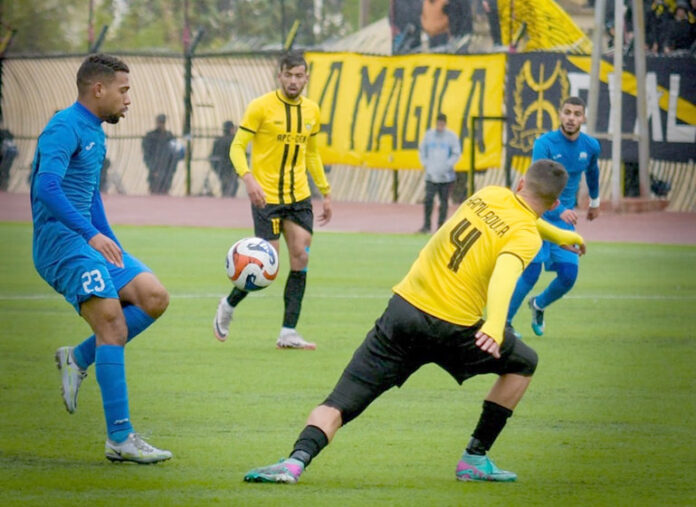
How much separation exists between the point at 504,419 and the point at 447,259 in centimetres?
83

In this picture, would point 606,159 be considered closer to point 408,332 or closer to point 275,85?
point 275,85

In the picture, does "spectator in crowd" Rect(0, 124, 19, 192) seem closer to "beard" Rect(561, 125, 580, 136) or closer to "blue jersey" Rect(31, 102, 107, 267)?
"beard" Rect(561, 125, 580, 136)

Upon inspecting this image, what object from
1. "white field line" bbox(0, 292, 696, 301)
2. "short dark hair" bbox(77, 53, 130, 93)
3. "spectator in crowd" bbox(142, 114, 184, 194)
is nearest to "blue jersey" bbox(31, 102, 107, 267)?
"short dark hair" bbox(77, 53, 130, 93)

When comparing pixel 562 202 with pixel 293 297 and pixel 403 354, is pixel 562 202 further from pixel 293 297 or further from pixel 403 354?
pixel 403 354

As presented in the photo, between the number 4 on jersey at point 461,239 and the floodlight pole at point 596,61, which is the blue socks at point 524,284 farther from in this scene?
the floodlight pole at point 596,61

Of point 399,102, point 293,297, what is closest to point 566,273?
point 293,297

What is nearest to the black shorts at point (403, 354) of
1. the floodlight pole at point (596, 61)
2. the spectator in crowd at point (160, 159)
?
the floodlight pole at point (596, 61)

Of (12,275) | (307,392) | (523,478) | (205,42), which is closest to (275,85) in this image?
(12,275)

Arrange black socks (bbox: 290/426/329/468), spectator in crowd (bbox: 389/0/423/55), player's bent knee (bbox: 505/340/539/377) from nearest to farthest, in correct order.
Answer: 1. black socks (bbox: 290/426/329/468)
2. player's bent knee (bbox: 505/340/539/377)
3. spectator in crowd (bbox: 389/0/423/55)

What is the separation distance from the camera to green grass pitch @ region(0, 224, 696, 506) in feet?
23.1

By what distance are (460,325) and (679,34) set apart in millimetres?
24761

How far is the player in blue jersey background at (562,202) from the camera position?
43.3ft

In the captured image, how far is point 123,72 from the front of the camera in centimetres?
798

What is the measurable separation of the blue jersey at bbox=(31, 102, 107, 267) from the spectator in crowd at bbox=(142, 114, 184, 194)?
98.0ft
